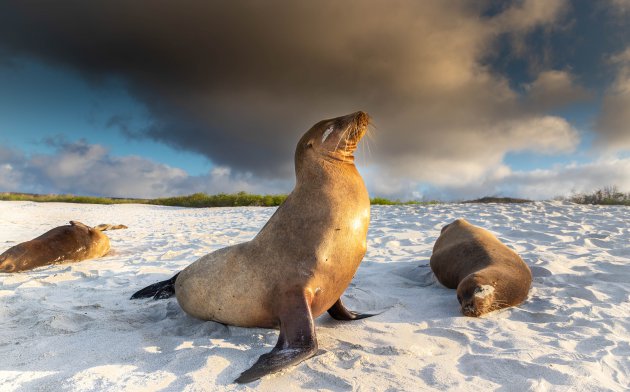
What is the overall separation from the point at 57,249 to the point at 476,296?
667cm

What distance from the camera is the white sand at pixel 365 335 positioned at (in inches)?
104

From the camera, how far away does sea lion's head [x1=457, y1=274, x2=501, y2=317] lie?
4148 mm

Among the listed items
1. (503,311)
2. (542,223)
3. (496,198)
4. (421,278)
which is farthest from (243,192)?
(503,311)

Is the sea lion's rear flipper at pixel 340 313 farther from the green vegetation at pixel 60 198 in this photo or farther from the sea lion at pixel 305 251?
the green vegetation at pixel 60 198

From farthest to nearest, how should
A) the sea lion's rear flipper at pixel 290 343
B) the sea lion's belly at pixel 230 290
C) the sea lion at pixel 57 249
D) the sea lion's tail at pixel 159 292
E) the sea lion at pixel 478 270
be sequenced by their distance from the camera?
the sea lion at pixel 57 249 → the sea lion's tail at pixel 159 292 → the sea lion at pixel 478 270 → the sea lion's belly at pixel 230 290 → the sea lion's rear flipper at pixel 290 343

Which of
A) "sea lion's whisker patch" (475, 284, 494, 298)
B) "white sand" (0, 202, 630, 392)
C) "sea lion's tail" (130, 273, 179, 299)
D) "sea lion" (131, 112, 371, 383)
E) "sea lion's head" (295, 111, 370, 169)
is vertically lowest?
"white sand" (0, 202, 630, 392)

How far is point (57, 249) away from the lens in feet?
24.0

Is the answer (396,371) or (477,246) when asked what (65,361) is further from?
(477,246)

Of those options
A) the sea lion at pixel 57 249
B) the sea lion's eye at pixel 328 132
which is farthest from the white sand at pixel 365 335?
the sea lion's eye at pixel 328 132

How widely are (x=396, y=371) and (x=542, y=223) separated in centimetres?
836

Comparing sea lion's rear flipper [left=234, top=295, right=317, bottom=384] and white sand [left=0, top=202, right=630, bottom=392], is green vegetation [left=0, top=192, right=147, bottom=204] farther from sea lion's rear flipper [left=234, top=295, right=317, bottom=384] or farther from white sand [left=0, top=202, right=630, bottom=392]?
sea lion's rear flipper [left=234, top=295, right=317, bottom=384]

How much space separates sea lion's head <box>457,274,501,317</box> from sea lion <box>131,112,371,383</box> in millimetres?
1385

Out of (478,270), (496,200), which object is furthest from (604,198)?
(478,270)

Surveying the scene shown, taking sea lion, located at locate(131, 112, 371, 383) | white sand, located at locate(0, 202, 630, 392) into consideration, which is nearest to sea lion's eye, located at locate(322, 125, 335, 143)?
sea lion, located at locate(131, 112, 371, 383)
